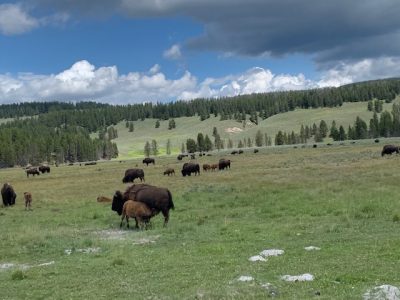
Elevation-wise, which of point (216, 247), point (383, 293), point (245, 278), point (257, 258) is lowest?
point (216, 247)

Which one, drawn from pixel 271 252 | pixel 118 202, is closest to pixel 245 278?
pixel 271 252

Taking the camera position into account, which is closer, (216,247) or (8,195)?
(216,247)

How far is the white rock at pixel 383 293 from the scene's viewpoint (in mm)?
9156

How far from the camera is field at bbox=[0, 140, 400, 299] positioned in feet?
37.8

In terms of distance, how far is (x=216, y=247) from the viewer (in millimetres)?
16625

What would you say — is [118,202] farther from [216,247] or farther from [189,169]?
[189,169]

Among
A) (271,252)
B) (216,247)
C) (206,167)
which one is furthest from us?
(206,167)

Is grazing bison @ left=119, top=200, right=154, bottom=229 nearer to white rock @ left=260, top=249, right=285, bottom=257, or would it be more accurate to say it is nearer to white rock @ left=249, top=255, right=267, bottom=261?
white rock @ left=260, top=249, right=285, bottom=257

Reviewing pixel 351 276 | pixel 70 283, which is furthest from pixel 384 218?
pixel 70 283

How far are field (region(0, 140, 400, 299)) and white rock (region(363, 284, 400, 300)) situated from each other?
0.80ft

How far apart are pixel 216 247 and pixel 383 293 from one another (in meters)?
7.86

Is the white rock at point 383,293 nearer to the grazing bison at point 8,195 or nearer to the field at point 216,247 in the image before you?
the field at point 216,247

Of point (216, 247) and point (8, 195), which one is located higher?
point (8, 195)

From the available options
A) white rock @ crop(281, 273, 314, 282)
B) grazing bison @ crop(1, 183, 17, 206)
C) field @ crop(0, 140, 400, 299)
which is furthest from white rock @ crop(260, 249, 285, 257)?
grazing bison @ crop(1, 183, 17, 206)
